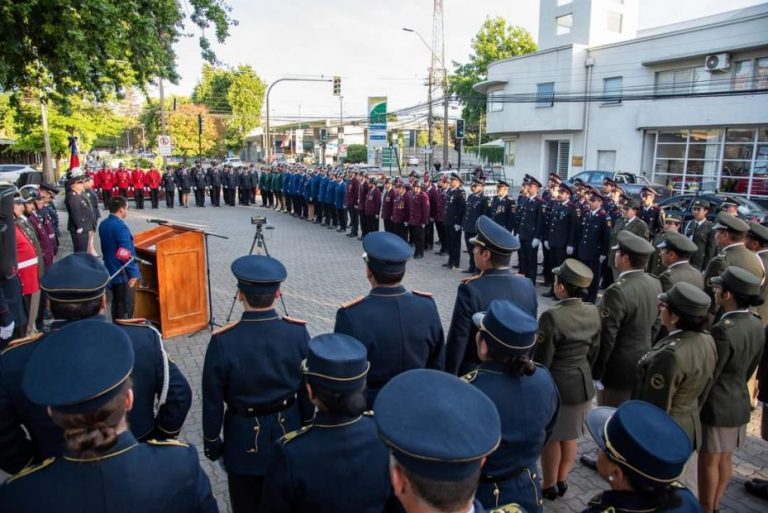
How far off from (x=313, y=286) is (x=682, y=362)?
26.1ft

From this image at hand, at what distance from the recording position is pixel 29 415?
8.50 feet

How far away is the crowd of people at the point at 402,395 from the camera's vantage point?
69.8 inches

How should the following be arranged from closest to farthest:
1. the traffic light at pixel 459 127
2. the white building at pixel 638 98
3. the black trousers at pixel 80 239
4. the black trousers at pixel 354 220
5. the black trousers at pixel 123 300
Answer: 1. the black trousers at pixel 123 300
2. the black trousers at pixel 80 239
3. the black trousers at pixel 354 220
4. the white building at pixel 638 98
5. the traffic light at pixel 459 127

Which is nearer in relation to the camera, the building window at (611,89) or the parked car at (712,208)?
the parked car at (712,208)

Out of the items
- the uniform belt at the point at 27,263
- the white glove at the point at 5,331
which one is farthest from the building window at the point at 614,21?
the white glove at the point at 5,331

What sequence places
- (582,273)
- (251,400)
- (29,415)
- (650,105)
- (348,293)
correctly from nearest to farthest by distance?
(29,415), (251,400), (582,273), (348,293), (650,105)

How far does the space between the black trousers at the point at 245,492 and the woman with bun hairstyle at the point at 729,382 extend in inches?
125

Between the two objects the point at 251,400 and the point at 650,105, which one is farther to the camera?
the point at 650,105

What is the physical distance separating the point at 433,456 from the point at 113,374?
45.2 inches

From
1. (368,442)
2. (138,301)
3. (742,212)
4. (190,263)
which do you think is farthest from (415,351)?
(742,212)

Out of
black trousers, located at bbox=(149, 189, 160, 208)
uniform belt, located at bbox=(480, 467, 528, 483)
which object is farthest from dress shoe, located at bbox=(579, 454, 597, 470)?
black trousers, located at bbox=(149, 189, 160, 208)

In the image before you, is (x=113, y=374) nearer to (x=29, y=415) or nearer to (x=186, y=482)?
(x=186, y=482)

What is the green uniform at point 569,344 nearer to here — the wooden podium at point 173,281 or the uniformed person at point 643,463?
the uniformed person at point 643,463

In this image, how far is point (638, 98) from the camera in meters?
26.4
